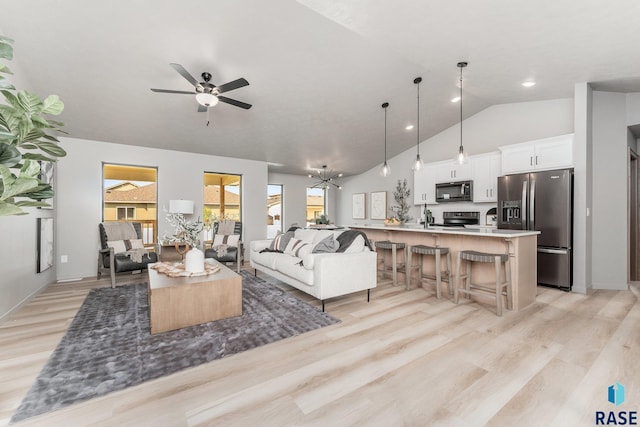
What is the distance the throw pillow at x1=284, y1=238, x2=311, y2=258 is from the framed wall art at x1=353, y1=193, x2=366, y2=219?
14.5 ft

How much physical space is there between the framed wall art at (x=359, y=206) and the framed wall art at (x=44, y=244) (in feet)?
22.5

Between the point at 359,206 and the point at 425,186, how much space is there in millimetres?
2584

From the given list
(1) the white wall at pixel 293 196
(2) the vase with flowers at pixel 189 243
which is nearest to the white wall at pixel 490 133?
(1) the white wall at pixel 293 196

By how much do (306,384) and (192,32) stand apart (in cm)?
332

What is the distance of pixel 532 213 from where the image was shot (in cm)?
424

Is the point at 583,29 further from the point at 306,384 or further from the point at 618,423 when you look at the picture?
the point at 306,384

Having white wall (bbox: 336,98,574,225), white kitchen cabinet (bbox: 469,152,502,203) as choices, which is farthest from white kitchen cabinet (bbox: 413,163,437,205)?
white kitchen cabinet (bbox: 469,152,502,203)

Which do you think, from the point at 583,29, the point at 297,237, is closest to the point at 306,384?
the point at 297,237

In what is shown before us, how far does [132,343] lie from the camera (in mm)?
2385

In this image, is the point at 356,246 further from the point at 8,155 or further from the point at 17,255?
the point at 17,255

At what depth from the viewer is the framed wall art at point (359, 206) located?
8406mm

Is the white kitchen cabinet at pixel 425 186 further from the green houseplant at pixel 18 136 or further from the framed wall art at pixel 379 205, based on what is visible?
the green houseplant at pixel 18 136

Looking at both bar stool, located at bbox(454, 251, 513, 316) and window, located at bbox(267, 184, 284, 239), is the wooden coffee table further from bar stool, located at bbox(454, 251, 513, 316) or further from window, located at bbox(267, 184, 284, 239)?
window, located at bbox(267, 184, 284, 239)

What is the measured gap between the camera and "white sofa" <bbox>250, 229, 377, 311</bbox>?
123 inches
